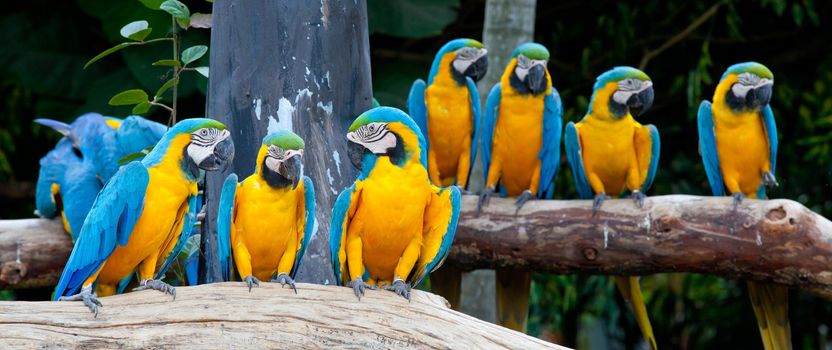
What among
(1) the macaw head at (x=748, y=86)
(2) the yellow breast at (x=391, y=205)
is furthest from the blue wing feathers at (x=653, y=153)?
(2) the yellow breast at (x=391, y=205)

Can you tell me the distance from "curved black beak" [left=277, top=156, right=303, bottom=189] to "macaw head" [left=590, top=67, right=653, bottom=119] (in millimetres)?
2080

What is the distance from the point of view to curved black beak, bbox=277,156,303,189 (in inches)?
106

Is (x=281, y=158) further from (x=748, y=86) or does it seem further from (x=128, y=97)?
(x=748, y=86)

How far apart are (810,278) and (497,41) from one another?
208 cm

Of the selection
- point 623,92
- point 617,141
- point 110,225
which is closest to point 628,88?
point 623,92

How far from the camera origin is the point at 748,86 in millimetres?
4141

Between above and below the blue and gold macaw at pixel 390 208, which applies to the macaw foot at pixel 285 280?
below

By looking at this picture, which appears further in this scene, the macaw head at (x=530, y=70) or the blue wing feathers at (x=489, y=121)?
the blue wing feathers at (x=489, y=121)

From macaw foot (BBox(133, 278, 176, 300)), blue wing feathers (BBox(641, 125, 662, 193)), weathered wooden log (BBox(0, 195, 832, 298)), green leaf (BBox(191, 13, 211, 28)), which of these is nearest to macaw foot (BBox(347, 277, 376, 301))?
macaw foot (BBox(133, 278, 176, 300))

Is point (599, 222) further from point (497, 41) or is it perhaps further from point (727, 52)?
point (727, 52)

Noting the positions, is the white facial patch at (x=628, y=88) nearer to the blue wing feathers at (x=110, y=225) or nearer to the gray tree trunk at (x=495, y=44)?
the gray tree trunk at (x=495, y=44)

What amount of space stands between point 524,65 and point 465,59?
0.28 metres

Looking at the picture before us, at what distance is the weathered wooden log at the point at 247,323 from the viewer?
2.54 meters

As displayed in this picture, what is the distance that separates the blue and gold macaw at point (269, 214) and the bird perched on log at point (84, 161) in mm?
1405
